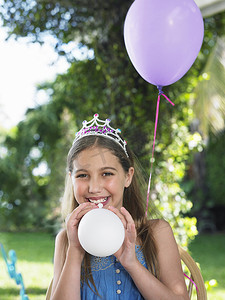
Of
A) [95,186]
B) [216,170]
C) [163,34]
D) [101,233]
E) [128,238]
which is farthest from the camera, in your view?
[216,170]

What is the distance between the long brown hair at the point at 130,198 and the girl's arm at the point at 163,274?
0.03m

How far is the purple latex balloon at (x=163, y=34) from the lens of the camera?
1.77 metres

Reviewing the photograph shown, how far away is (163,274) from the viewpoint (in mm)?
1514

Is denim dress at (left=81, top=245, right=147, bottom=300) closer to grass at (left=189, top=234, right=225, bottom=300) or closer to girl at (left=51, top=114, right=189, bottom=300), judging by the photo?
girl at (left=51, top=114, right=189, bottom=300)

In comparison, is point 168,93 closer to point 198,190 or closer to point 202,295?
point 202,295

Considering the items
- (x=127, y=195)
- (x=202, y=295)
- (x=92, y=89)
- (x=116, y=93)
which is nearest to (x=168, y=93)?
(x=116, y=93)

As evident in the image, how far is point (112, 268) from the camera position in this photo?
1607 mm

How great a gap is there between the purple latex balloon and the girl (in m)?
0.38

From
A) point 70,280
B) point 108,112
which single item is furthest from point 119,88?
point 70,280

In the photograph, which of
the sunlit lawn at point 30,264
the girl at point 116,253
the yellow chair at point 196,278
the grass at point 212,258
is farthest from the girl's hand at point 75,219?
the grass at point 212,258

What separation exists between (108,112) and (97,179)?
1.77 metres

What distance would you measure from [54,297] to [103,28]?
90.8 inches

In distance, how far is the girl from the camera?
1.41 m

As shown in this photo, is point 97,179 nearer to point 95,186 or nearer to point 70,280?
point 95,186
